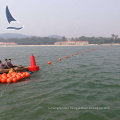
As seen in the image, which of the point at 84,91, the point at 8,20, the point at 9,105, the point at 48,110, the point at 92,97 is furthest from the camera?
the point at 8,20

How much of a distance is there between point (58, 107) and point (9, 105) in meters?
2.62

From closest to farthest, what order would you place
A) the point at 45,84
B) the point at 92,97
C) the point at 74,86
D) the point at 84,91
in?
the point at 92,97, the point at 84,91, the point at 74,86, the point at 45,84

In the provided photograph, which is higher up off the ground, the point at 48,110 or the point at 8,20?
the point at 8,20

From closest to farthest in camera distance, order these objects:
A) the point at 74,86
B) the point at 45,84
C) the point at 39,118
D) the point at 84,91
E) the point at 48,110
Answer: the point at 39,118, the point at 48,110, the point at 84,91, the point at 74,86, the point at 45,84

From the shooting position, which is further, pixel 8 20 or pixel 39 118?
pixel 8 20

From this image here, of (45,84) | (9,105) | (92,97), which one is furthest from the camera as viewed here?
(45,84)

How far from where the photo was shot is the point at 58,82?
10.9 m

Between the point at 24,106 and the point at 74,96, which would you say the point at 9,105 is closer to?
the point at 24,106

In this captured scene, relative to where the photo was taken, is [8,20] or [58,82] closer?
[58,82]

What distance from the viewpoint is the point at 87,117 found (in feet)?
19.2

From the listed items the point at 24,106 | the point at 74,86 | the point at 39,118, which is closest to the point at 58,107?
the point at 39,118

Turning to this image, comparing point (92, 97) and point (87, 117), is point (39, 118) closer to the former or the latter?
point (87, 117)

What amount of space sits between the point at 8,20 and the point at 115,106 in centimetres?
1990

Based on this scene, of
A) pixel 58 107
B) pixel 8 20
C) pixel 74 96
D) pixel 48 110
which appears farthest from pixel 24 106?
pixel 8 20
